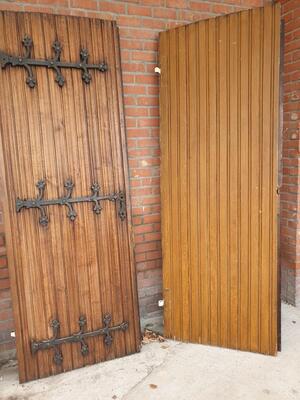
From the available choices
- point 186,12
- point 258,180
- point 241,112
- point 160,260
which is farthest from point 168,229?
point 186,12

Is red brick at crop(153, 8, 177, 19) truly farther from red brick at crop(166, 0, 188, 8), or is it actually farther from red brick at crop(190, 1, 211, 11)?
red brick at crop(190, 1, 211, 11)

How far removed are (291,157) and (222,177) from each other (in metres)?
0.90

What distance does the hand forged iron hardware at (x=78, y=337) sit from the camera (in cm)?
217

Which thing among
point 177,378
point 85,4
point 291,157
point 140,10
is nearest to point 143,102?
point 140,10

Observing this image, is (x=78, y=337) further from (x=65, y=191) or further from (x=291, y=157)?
(x=291, y=157)

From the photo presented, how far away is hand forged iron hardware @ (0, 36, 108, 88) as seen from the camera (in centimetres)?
197

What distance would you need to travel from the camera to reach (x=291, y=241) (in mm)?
2932

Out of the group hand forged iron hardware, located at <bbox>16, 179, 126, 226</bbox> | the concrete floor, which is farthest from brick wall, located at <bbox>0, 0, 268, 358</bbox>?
the concrete floor

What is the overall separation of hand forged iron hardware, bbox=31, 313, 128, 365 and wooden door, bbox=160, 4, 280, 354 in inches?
19.0

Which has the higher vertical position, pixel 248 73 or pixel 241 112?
pixel 248 73

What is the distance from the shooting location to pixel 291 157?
2838mm

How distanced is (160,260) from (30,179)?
1.16m

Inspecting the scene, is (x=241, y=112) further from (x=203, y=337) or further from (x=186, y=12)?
(x=203, y=337)

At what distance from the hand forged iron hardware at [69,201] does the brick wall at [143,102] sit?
261mm
